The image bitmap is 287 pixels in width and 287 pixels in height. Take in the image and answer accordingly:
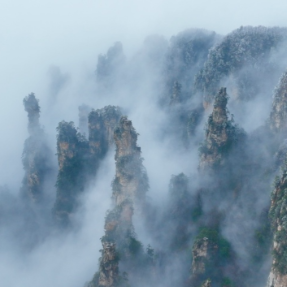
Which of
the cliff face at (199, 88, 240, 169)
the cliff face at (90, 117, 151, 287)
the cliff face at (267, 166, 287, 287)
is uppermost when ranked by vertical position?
the cliff face at (199, 88, 240, 169)

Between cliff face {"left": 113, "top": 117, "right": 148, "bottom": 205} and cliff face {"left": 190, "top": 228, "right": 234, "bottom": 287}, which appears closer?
cliff face {"left": 190, "top": 228, "right": 234, "bottom": 287}

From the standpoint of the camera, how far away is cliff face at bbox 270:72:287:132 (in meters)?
68.6

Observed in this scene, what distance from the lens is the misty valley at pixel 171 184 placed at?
58781 millimetres

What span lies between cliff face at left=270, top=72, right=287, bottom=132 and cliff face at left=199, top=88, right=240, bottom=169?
7.27 meters

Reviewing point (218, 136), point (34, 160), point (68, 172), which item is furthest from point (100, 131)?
point (218, 136)

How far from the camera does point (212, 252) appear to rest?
58.3 meters

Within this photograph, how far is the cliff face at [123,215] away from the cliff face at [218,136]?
43.5 ft

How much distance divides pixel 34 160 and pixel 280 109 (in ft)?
214

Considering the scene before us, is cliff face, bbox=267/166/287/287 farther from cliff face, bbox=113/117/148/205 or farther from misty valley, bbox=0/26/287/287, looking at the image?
cliff face, bbox=113/117/148/205

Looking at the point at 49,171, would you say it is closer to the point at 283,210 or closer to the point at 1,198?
the point at 1,198

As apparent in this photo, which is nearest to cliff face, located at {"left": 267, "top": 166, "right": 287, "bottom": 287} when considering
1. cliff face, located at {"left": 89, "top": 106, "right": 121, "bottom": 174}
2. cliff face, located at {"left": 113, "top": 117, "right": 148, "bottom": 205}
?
cliff face, located at {"left": 113, "top": 117, "right": 148, "bottom": 205}

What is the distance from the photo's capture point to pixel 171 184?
7975cm

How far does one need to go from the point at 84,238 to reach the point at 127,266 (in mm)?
30003

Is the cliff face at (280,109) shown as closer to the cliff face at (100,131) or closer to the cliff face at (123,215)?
the cliff face at (123,215)
